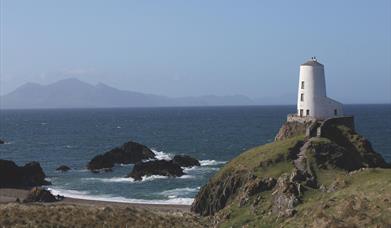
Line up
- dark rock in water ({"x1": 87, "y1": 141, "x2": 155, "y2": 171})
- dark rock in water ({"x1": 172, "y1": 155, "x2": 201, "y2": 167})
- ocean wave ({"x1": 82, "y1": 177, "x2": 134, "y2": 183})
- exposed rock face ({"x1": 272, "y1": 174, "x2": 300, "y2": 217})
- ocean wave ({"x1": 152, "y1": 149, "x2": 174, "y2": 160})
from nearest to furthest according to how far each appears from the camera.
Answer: exposed rock face ({"x1": 272, "y1": 174, "x2": 300, "y2": 217})
ocean wave ({"x1": 82, "y1": 177, "x2": 134, "y2": 183})
dark rock in water ({"x1": 172, "y1": 155, "x2": 201, "y2": 167})
dark rock in water ({"x1": 87, "y1": 141, "x2": 155, "y2": 171})
ocean wave ({"x1": 152, "y1": 149, "x2": 174, "y2": 160})

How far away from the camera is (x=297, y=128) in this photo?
67188 millimetres

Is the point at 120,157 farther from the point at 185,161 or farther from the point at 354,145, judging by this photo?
the point at 354,145

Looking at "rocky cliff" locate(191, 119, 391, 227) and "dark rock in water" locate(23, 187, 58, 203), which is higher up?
"rocky cliff" locate(191, 119, 391, 227)

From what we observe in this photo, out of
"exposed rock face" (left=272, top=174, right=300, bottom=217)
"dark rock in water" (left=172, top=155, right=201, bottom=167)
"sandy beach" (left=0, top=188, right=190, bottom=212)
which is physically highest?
"exposed rock face" (left=272, top=174, right=300, bottom=217)

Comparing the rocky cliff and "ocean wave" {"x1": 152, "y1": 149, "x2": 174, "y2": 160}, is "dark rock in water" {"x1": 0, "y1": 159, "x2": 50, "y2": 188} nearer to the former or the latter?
"ocean wave" {"x1": 152, "y1": 149, "x2": 174, "y2": 160}

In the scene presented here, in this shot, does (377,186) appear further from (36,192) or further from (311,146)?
(36,192)

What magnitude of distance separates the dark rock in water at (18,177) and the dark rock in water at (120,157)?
1406 cm

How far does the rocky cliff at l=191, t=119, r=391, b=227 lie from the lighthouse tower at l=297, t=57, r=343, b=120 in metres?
2.53

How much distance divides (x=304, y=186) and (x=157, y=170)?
138ft

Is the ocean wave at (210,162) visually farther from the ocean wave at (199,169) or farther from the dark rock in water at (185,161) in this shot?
the ocean wave at (199,169)

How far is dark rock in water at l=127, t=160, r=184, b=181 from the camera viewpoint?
288 ft

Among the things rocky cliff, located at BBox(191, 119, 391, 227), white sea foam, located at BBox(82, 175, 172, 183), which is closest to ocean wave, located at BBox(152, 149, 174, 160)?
white sea foam, located at BBox(82, 175, 172, 183)

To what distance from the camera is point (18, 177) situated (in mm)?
85750

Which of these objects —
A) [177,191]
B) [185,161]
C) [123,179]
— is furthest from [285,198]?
[185,161]
